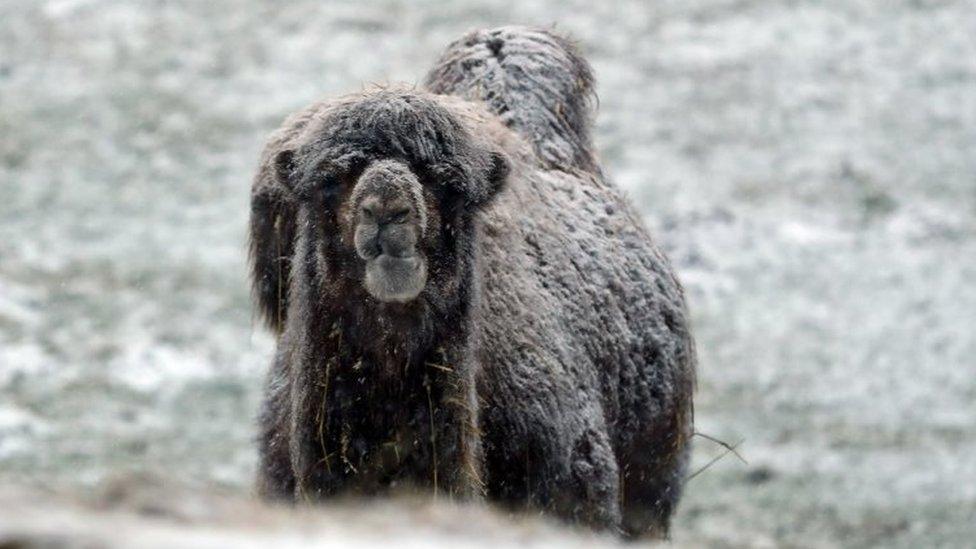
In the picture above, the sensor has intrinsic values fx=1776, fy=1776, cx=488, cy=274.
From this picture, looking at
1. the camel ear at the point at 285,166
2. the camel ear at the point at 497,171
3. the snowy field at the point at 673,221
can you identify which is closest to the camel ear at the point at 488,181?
the camel ear at the point at 497,171

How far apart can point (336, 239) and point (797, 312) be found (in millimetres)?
6753

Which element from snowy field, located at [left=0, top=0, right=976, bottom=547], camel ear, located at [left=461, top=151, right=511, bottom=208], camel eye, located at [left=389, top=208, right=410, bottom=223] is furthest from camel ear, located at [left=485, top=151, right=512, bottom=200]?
snowy field, located at [left=0, top=0, right=976, bottom=547]

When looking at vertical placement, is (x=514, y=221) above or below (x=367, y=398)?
above

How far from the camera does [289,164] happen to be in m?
5.30

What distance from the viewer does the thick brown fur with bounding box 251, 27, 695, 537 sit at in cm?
503

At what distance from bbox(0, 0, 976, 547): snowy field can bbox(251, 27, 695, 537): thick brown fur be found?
6.13ft

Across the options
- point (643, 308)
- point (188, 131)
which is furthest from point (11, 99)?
point (643, 308)

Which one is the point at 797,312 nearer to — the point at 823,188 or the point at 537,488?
the point at 823,188

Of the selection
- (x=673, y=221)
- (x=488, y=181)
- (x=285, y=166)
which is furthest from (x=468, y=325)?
(x=673, y=221)

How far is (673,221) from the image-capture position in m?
12.0

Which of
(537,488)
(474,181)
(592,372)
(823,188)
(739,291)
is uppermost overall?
(823,188)

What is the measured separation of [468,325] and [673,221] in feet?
23.0

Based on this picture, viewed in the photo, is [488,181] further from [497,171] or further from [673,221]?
[673,221]

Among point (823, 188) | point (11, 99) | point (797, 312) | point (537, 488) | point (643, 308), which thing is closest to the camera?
point (537, 488)
